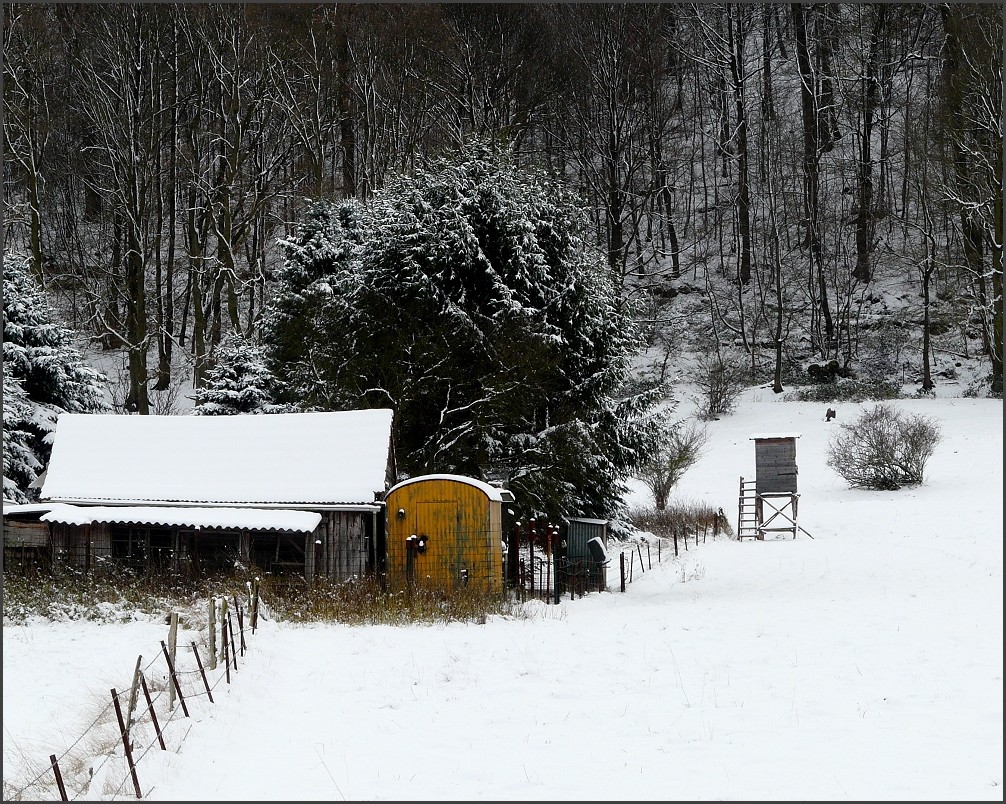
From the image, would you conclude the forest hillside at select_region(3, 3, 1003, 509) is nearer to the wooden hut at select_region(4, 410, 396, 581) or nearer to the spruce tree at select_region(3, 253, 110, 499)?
the spruce tree at select_region(3, 253, 110, 499)

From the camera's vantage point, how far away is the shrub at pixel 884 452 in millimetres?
28656

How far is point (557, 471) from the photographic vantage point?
68.0 feet

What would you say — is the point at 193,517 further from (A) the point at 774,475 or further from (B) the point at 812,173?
(B) the point at 812,173

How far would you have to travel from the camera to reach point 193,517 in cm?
1752

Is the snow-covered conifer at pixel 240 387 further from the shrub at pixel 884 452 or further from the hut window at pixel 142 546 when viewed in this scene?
the shrub at pixel 884 452

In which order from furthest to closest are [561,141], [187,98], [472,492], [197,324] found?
[561,141]
[187,98]
[197,324]
[472,492]

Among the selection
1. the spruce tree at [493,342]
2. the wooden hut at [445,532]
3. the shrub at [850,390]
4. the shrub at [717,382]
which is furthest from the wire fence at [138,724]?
the shrub at [850,390]

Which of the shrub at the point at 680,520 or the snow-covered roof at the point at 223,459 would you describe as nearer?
the snow-covered roof at the point at 223,459

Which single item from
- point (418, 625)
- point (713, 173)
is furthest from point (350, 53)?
point (418, 625)

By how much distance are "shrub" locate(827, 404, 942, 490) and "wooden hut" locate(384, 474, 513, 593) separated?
16687 mm

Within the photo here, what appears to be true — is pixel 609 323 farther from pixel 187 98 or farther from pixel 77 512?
pixel 187 98

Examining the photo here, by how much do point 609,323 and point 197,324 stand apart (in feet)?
63.4

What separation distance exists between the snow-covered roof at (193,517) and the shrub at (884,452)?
1935 centimetres

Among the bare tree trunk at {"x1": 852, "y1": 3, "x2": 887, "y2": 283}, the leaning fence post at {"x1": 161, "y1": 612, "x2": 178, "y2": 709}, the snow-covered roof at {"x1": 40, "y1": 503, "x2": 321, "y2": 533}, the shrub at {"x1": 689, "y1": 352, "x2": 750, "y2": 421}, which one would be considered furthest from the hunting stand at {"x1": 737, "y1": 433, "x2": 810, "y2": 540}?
the bare tree trunk at {"x1": 852, "y1": 3, "x2": 887, "y2": 283}
